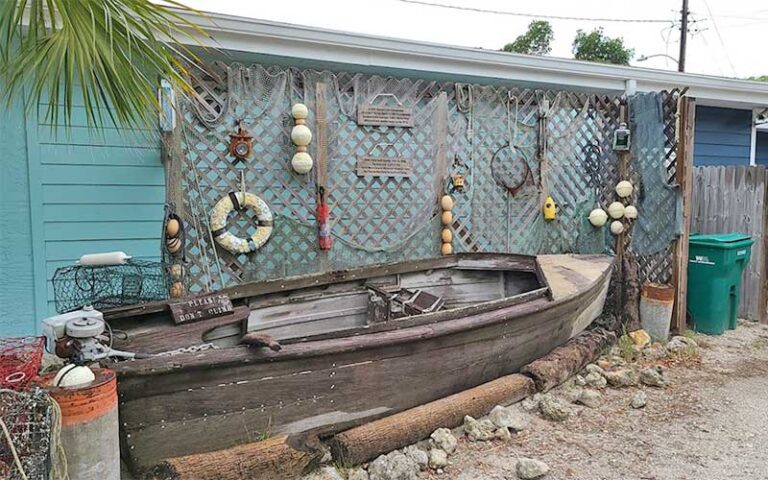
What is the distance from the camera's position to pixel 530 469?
249 cm

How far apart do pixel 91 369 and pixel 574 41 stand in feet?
83.5

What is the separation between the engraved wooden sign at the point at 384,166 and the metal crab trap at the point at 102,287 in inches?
82.3

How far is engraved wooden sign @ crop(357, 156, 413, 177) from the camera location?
187 inches

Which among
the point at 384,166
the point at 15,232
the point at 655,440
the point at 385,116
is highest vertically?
the point at 385,116

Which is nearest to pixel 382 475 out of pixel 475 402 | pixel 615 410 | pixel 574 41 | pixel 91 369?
pixel 475 402

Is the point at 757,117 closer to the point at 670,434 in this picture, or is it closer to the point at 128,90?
the point at 670,434

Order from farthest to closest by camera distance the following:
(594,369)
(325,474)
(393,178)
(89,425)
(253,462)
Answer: (393,178) → (594,369) → (325,474) → (253,462) → (89,425)

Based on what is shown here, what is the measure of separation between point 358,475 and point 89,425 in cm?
119

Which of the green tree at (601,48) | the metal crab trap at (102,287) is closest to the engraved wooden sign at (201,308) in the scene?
the metal crab trap at (102,287)

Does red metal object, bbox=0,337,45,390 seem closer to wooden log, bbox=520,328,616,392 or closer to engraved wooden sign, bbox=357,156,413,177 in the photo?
wooden log, bbox=520,328,616,392

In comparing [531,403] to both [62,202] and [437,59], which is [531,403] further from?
[62,202]

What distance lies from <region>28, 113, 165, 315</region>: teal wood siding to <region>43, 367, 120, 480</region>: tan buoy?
2158 mm

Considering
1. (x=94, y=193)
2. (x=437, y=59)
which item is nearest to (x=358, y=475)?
(x=94, y=193)

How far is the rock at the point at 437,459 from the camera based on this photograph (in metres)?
2.58
